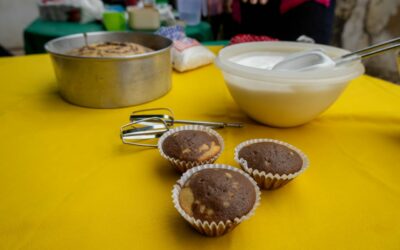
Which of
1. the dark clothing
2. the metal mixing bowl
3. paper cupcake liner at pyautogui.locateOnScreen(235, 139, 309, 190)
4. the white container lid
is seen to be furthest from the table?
paper cupcake liner at pyautogui.locateOnScreen(235, 139, 309, 190)

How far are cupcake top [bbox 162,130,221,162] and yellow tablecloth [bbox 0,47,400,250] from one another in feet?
0.14

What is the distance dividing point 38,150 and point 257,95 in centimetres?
50

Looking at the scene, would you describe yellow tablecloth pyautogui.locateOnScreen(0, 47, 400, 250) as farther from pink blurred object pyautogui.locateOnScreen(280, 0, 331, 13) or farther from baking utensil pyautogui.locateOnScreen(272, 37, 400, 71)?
pink blurred object pyautogui.locateOnScreen(280, 0, 331, 13)

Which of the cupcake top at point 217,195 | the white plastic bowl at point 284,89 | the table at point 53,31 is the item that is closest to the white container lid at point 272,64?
the white plastic bowl at point 284,89

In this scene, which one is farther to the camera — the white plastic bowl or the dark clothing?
the dark clothing

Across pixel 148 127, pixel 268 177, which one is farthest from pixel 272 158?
pixel 148 127

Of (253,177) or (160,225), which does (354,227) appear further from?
(160,225)

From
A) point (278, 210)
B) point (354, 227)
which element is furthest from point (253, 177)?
point (354, 227)

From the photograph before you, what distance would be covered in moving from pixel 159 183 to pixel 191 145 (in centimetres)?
10

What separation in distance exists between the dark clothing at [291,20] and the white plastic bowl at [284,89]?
0.59 m

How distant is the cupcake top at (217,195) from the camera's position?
1.42 feet

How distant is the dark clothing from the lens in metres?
1.30

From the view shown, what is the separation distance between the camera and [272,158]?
0.55m

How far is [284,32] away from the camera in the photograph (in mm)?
1416
